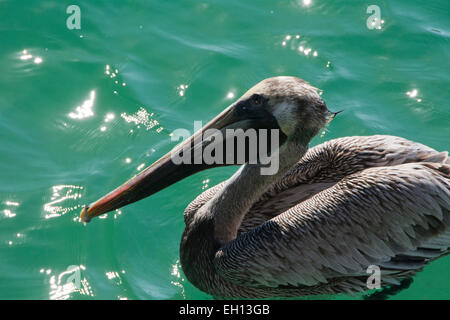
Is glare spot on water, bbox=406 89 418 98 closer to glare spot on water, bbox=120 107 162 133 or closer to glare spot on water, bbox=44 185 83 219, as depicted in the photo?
glare spot on water, bbox=120 107 162 133

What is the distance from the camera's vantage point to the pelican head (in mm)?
4074

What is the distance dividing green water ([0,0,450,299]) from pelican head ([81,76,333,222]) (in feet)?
3.10

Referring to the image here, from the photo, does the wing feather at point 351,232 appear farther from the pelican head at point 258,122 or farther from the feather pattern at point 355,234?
the pelican head at point 258,122

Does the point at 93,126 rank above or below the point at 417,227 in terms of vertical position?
above

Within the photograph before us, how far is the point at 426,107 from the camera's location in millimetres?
6570

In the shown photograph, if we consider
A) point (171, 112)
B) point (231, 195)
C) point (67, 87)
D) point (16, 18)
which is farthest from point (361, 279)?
point (16, 18)

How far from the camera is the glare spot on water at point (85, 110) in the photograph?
6.03 m

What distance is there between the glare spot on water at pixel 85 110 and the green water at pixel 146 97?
0.01m

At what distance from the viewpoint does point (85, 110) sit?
609 cm

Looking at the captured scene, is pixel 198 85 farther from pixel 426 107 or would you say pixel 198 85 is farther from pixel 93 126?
pixel 426 107

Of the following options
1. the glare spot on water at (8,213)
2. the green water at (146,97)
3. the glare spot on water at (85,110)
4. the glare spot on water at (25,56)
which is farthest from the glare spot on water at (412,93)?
the glare spot on water at (8,213)

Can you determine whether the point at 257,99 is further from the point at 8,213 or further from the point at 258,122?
the point at 8,213
